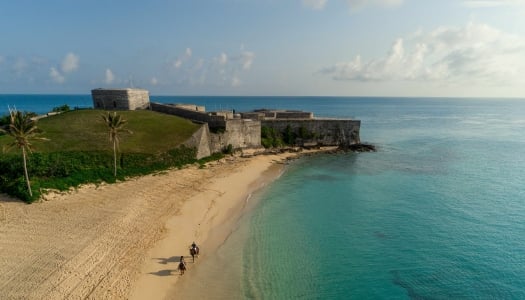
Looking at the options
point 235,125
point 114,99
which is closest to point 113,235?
point 235,125

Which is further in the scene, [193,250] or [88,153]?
[88,153]

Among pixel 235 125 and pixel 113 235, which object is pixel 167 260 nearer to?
pixel 113 235

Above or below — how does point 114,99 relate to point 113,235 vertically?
above

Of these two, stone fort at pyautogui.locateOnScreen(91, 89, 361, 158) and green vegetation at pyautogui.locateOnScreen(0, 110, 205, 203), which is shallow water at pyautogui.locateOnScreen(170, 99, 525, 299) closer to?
stone fort at pyautogui.locateOnScreen(91, 89, 361, 158)

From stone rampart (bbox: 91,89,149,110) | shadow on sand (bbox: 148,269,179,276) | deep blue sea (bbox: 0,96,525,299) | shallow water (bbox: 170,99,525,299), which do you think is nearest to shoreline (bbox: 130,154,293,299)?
shadow on sand (bbox: 148,269,179,276)

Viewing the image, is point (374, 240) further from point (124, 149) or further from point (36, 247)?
point (124, 149)
